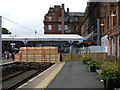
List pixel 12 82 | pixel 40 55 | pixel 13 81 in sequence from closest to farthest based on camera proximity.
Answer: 1. pixel 12 82
2. pixel 13 81
3. pixel 40 55

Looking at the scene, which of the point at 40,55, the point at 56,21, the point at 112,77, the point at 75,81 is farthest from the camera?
the point at 56,21

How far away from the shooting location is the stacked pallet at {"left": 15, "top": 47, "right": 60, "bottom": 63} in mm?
27578

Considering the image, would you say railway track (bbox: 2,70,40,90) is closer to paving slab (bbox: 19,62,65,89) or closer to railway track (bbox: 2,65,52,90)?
railway track (bbox: 2,65,52,90)

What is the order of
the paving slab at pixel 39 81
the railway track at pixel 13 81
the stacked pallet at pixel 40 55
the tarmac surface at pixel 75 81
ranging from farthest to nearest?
the stacked pallet at pixel 40 55 → the railway track at pixel 13 81 → the paving slab at pixel 39 81 → the tarmac surface at pixel 75 81

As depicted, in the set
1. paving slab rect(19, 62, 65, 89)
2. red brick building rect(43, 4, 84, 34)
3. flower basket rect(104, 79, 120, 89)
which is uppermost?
red brick building rect(43, 4, 84, 34)

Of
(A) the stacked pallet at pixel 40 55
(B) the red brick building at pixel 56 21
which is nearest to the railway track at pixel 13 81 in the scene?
(A) the stacked pallet at pixel 40 55

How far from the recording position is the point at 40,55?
Result: 28.0 meters

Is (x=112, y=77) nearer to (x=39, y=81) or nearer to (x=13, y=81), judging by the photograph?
(x=39, y=81)

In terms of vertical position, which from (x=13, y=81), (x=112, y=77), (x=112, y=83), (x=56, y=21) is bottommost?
(x=13, y=81)

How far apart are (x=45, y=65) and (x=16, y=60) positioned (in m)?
6.13

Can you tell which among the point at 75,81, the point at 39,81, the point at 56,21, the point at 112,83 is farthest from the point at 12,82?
the point at 56,21

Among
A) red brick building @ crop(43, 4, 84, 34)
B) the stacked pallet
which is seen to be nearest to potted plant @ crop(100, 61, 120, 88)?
the stacked pallet

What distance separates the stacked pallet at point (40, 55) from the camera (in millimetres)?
27578

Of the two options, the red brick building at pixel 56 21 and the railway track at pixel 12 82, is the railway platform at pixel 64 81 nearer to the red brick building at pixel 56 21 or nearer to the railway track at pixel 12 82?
the railway track at pixel 12 82
